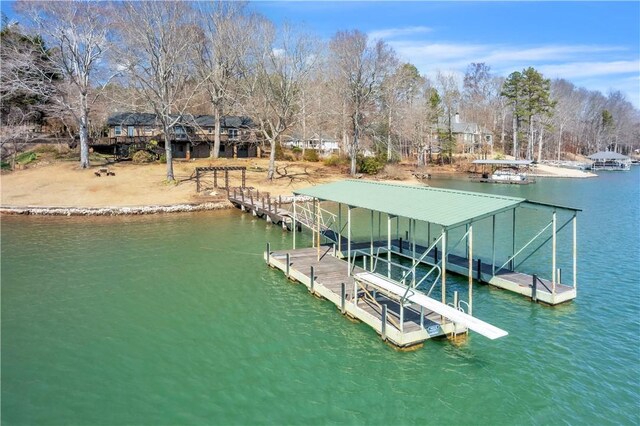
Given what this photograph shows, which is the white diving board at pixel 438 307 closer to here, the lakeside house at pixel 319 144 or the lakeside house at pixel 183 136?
the lakeside house at pixel 183 136

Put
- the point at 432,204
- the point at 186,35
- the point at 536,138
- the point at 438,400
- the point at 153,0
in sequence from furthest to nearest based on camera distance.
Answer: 1. the point at 536,138
2. the point at 186,35
3. the point at 153,0
4. the point at 432,204
5. the point at 438,400

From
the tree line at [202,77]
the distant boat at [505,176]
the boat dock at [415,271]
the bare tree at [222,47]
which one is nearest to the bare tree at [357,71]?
the tree line at [202,77]

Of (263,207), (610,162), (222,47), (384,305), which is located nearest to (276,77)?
(222,47)

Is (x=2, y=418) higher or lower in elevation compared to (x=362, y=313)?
lower

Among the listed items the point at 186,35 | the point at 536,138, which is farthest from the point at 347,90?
the point at 536,138

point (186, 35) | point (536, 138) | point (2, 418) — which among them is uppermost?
point (186, 35)

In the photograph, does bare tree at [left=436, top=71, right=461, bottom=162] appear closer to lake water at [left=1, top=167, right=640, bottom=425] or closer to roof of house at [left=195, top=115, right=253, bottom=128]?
roof of house at [left=195, top=115, right=253, bottom=128]

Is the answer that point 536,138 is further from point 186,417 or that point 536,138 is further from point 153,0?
point 186,417
